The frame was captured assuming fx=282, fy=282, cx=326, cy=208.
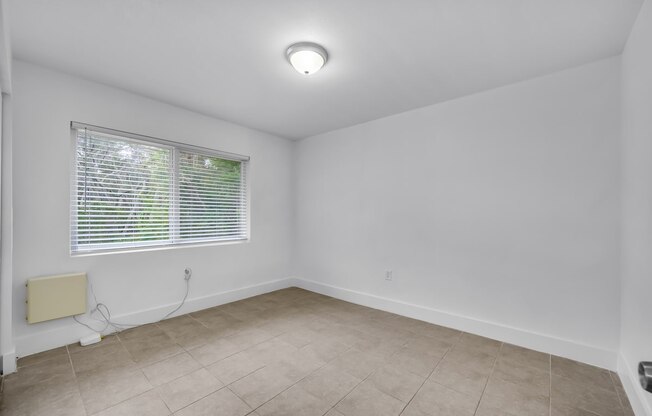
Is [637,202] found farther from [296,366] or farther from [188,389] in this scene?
[188,389]

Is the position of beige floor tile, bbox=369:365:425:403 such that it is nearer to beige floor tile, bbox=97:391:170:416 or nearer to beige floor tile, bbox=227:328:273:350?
beige floor tile, bbox=227:328:273:350

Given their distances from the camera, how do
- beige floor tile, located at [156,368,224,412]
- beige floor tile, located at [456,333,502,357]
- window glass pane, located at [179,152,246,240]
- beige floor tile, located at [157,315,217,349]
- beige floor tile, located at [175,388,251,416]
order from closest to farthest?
beige floor tile, located at [175,388,251,416], beige floor tile, located at [156,368,224,412], beige floor tile, located at [456,333,502,357], beige floor tile, located at [157,315,217,349], window glass pane, located at [179,152,246,240]

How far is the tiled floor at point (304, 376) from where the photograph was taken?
5.92 ft

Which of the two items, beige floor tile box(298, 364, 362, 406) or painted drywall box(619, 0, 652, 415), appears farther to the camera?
beige floor tile box(298, 364, 362, 406)

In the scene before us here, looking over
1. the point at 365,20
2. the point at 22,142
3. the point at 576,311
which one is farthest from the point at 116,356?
the point at 576,311

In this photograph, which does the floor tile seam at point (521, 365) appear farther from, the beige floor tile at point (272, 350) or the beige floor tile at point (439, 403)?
the beige floor tile at point (272, 350)

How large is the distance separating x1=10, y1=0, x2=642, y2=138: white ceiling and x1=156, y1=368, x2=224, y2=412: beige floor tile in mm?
2499

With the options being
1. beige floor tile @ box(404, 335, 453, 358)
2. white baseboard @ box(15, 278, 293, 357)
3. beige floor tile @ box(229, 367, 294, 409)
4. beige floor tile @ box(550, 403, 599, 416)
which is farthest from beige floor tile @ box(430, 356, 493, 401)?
white baseboard @ box(15, 278, 293, 357)

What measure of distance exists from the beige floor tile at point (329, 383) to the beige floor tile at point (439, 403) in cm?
43

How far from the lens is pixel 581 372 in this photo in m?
2.20

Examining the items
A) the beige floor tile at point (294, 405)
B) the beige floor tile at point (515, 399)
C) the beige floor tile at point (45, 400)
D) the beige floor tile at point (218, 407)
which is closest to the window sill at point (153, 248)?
the beige floor tile at point (45, 400)

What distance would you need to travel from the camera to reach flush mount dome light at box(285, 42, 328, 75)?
6.97 ft

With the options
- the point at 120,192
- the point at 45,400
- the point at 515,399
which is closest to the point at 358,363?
the point at 515,399

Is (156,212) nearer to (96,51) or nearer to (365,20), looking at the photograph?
(96,51)
